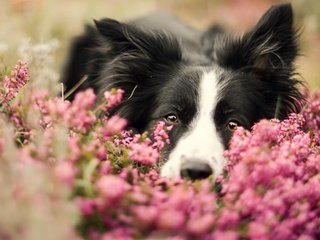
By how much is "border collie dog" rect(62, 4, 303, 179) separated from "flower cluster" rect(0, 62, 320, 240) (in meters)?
0.86

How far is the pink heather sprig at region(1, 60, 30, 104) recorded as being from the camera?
2564mm

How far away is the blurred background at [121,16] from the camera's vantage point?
5727 millimetres

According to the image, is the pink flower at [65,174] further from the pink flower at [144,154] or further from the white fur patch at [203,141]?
the white fur patch at [203,141]

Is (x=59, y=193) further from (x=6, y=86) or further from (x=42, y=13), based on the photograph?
(x=42, y=13)

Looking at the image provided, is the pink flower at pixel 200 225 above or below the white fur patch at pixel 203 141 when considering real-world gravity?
below

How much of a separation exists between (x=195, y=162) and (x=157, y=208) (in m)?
0.94

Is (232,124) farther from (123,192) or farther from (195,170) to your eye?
(123,192)

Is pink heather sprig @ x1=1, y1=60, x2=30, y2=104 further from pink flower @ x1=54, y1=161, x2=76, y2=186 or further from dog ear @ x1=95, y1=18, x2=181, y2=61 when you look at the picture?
pink flower @ x1=54, y1=161, x2=76, y2=186

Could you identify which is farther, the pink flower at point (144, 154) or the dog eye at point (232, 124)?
the dog eye at point (232, 124)

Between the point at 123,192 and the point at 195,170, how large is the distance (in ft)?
2.98

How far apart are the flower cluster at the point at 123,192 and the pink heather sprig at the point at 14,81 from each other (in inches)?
5.5

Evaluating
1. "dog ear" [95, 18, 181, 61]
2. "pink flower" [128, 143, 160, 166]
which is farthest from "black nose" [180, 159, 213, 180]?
"dog ear" [95, 18, 181, 61]

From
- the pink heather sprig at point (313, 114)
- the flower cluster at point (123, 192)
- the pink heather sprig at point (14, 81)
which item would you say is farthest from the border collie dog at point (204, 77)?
the flower cluster at point (123, 192)

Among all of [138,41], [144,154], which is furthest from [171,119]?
[144,154]
